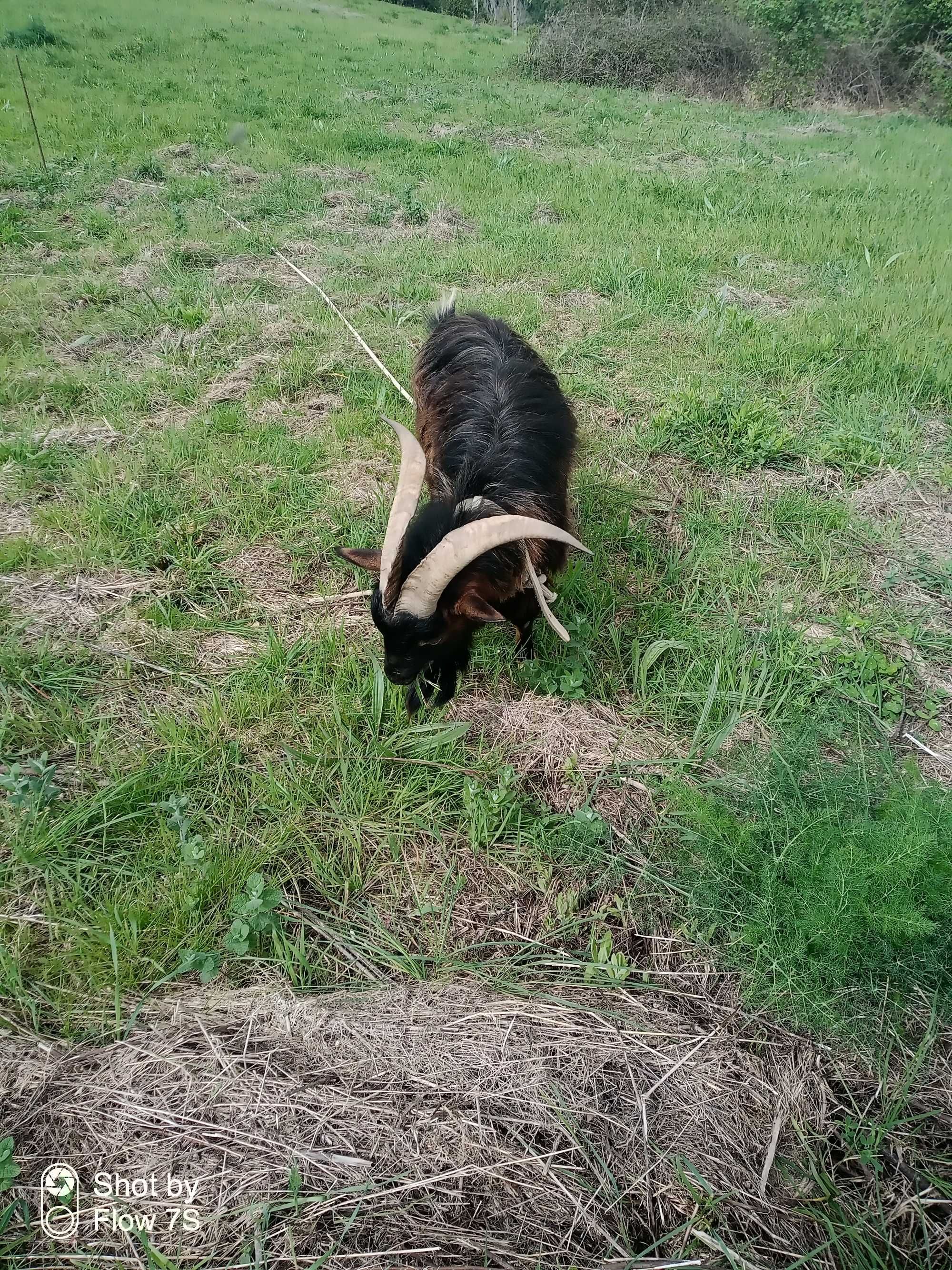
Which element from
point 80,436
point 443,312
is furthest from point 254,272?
point 443,312

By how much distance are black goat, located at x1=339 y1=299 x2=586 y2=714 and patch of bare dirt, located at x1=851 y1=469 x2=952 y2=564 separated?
86.0 inches

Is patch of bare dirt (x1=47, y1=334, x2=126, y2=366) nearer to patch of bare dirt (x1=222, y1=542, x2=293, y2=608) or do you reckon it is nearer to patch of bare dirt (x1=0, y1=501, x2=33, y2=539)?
patch of bare dirt (x1=0, y1=501, x2=33, y2=539)

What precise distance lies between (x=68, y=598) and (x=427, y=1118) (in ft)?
10.5

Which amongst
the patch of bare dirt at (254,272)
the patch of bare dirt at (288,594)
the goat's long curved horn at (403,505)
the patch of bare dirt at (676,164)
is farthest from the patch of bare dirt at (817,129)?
the goat's long curved horn at (403,505)

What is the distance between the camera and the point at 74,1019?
2.28 meters

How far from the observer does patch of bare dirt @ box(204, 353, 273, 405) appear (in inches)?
220

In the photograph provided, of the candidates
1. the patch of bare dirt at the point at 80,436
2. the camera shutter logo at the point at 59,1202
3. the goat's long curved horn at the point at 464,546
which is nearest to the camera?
the camera shutter logo at the point at 59,1202

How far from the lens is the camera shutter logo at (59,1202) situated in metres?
1.82

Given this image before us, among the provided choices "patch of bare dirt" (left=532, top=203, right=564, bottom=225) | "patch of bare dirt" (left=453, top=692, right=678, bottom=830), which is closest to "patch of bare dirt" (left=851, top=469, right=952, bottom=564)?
"patch of bare dirt" (left=453, top=692, right=678, bottom=830)

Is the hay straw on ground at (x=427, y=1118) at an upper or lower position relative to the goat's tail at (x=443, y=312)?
lower

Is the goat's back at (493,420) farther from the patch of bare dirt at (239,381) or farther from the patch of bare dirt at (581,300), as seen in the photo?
the patch of bare dirt at (581,300)

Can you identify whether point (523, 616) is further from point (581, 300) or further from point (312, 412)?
point (581, 300)

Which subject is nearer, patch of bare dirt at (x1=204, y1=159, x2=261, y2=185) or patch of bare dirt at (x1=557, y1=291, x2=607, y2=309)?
patch of bare dirt at (x1=557, y1=291, x2=607, y2=309)

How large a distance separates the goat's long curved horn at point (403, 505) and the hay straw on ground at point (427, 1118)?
5.19 ft
